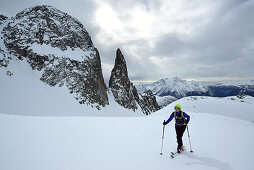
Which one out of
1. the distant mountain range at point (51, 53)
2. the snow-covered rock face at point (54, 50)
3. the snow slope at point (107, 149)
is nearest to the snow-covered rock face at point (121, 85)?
the distant mountain range at point (51, 53)

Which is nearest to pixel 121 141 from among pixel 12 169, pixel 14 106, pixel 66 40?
pixel 12 169

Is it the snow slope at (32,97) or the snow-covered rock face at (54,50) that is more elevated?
the snow-covered rock face at (54,50)

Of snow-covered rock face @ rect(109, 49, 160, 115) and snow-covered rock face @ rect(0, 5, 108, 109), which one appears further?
snow-covered rock face @ rect(109, 49, 160, 115)

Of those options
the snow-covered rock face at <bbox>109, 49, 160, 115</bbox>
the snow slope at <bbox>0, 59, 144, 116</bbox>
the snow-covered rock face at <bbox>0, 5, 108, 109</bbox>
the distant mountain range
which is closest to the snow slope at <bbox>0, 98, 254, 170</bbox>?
the snow slope at <bbox>0, 59, 144, 116</bbox>

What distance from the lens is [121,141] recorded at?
17.1ft

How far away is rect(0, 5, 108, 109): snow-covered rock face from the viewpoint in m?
32.8

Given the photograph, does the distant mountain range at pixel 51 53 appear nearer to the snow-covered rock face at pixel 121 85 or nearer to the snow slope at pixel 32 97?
the snow slope at pixel 32 97

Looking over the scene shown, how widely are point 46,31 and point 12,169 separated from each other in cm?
4748

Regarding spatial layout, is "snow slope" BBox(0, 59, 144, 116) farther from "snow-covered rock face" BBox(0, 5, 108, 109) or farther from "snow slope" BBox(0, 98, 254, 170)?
"snow slope" BBox(0, 98, 254, 170)

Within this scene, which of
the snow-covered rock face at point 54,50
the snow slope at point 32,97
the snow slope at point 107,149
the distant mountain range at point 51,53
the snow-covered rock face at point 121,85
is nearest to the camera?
the snow slope at point 107,149

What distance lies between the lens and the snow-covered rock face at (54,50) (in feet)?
107

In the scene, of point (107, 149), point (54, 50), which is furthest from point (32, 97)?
point (107, 149)

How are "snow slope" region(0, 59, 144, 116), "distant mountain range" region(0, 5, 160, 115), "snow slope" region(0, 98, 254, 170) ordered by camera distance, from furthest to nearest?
"distant mountain range" region(0, 5, 160, 115), "snow slope" region(0, 59, 144, 116), "snow slope" region(0, 98, 254, 170)

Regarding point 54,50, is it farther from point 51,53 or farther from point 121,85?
point 121,85
